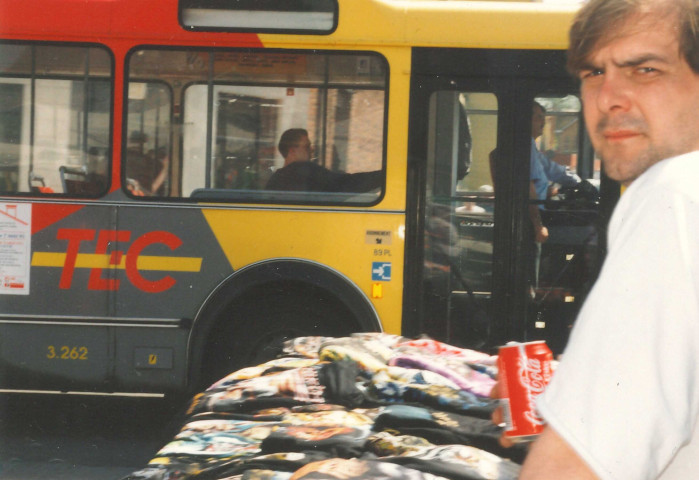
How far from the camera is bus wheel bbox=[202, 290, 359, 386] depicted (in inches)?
229

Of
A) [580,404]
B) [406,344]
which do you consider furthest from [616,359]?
[406,344]

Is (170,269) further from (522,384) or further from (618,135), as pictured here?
(618,135)

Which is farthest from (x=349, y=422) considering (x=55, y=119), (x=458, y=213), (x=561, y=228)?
(x=55, y=119)

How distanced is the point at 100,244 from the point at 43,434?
1.42 metres

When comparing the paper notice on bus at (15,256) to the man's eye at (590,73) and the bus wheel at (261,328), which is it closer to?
the bus wheel at (261,328)

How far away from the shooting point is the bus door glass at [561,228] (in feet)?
18.8

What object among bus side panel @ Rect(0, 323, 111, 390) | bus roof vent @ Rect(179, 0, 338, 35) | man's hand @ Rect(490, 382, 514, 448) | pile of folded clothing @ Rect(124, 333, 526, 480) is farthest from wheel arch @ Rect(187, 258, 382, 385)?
man's hand @ Rect(490, 382, 514, 448)

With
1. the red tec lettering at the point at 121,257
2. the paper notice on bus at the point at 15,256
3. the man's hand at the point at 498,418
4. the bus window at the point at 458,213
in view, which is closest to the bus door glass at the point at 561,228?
the bus window at the point at 458,213

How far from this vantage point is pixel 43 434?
598 centimetres

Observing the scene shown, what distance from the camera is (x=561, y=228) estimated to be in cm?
575

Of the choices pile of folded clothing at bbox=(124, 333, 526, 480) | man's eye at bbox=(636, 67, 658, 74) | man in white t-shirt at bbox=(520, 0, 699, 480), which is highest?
man's eye at bbox=(636, 67, 658, 74)

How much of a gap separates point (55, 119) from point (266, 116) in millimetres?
1445

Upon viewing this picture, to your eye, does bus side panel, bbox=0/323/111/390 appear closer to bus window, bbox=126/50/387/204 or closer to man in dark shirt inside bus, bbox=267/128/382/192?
bus window, bbox=126/50/387/204

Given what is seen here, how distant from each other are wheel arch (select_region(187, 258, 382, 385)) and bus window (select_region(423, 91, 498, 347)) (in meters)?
0.47
